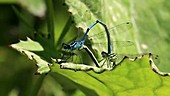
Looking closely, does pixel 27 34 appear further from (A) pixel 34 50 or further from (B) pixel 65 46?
(A) pixel 34 50

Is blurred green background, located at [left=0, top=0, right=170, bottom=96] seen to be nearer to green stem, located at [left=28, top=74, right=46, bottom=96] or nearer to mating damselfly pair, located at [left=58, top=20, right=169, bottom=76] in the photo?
green stem, located at [left=28, top=74, right=46, bottom=96]

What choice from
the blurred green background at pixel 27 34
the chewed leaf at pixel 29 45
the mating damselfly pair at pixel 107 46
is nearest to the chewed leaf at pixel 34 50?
the chewed leaf at pixel 29 45

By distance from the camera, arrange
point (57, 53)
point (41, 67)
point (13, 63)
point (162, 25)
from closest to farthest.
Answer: point (41, 67) < point (57, 53) < point (162, 25) < point (13, 63)

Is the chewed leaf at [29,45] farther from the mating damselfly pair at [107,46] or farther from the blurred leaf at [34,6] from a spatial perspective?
the blurred leaf at [34,6]

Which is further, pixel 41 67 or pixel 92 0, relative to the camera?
pixel 92 0

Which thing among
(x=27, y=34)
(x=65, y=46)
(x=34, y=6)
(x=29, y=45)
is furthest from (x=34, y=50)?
(x=34, y=6)

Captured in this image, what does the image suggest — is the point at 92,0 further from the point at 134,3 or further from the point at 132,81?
the point at 132,81

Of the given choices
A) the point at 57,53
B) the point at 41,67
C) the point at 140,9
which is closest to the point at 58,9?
the point at 140,9
